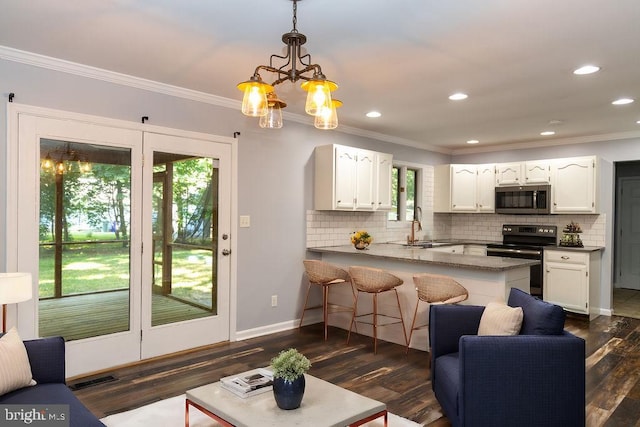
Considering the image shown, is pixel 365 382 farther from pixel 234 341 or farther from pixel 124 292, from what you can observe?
pixel 124 292

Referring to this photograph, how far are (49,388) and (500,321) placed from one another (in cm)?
255

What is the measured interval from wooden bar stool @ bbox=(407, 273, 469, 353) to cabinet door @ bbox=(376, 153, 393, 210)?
1958mm

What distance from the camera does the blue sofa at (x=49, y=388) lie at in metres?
2.03

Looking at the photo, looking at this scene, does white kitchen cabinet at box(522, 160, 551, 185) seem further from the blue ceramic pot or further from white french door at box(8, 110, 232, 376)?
the blue ceramic pot

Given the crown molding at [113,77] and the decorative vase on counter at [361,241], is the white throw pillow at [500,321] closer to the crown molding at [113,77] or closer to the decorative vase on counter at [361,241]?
the decorative vase on counter at [361,241]

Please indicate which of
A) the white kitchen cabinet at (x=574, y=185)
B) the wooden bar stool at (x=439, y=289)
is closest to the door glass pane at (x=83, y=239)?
the wooden bar stool at (x=439, y=289)

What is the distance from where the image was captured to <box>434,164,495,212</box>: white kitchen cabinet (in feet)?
23.0

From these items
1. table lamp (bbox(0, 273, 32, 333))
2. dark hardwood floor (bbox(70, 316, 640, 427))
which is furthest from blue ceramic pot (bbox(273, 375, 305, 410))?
table lamp (bbox(0, 273, 32, 333))

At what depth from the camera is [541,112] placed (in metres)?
4.95

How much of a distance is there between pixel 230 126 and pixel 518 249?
175 inches

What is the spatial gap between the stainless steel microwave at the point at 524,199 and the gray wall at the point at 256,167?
102 inches

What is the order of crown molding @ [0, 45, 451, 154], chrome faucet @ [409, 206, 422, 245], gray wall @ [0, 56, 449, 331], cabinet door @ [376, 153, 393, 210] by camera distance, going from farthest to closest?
chrome faucet @ [409, 206, 422, 245] < cabinet door @ [376, 153, 393, 210] < gray wall @ [0, 56, 449, 331] < crown molding @ [0, 45, 451, 154]

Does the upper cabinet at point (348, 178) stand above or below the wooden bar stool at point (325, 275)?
above

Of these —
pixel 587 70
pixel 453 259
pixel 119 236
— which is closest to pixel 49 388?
pixel 119 236
